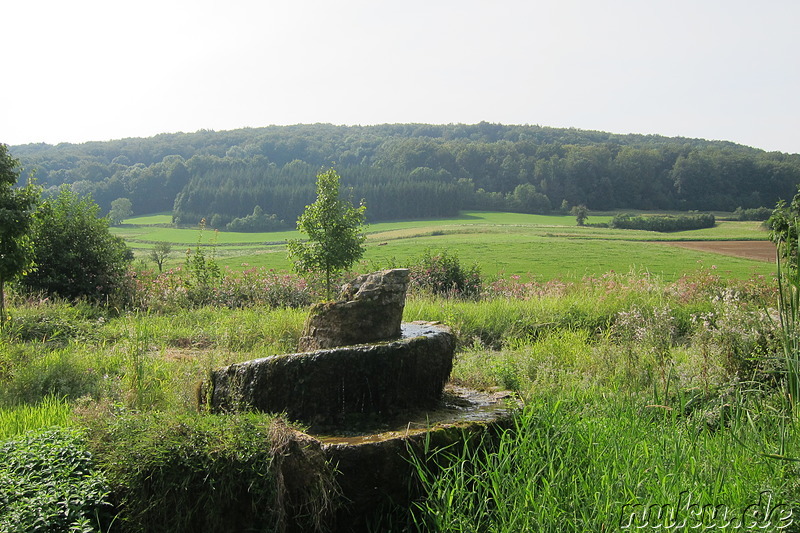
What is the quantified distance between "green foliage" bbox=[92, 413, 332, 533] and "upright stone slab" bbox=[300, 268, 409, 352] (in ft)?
6.16

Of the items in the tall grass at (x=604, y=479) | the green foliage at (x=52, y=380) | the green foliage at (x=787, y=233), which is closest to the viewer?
the tall grass at (x=604, y=479)

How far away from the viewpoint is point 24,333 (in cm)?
996

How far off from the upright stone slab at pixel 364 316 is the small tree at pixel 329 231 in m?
7.16

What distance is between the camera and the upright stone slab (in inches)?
223

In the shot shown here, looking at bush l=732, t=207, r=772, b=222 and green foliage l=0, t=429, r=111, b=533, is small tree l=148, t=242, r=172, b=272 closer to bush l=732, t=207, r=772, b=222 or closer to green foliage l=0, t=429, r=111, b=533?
green foliage l=0, t=429, r=111, b=533

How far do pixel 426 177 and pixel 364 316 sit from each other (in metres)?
79.9

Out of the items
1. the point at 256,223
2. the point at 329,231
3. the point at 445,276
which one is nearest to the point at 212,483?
the point at 329,231

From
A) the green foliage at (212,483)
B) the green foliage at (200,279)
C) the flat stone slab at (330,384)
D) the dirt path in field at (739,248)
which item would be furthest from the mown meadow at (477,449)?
the dirt path in field at (739,248)

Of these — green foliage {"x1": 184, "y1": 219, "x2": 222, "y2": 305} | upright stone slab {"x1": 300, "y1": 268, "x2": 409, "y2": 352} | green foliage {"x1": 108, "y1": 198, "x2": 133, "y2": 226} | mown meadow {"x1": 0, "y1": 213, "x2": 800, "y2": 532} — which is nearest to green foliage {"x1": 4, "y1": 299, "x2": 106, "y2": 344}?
mown meadow {"x1": 0, "y1": 213, "x2": 800, "y2": 532}

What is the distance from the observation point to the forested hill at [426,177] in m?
68.2

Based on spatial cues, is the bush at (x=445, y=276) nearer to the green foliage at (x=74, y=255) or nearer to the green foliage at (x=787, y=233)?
the green foliage at (x=74, y=255)

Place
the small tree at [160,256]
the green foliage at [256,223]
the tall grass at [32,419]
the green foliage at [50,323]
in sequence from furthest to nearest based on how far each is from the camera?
the green foliage at [256,223] < the small tree at [160,256] < the green foliage at [50,323] < the tall grass at [32,419]

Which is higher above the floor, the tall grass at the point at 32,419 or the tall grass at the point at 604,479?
the tall grass at the point at 604,479

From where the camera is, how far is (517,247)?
38.1 metres
